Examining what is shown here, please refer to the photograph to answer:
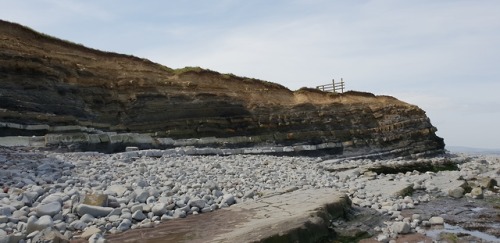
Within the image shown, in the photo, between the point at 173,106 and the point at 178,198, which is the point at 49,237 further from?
the point at 173,106

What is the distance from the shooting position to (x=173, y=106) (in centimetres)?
2069

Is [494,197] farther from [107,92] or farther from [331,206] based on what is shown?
[107,92]

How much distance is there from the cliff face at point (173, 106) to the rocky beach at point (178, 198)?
567 cm

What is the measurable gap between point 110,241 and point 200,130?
16.0 meters

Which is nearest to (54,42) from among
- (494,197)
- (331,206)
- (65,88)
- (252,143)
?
(65,88)

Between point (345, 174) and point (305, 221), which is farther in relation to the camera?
point (345, 174)

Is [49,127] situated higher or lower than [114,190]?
higher

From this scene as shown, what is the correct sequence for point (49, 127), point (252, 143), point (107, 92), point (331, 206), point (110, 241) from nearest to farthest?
1. point (110, 241)
2. point (331, 206)
3. point (49, 127)
4. point (107, 92)
5. point (252, 143)

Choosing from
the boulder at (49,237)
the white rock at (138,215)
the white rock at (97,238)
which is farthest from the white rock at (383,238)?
the boulder at (49,237)

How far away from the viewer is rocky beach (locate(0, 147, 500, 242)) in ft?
17.6

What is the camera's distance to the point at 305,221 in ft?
18.0

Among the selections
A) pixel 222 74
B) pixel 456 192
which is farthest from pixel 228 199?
pixel 222 74

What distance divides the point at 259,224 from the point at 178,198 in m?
2.12

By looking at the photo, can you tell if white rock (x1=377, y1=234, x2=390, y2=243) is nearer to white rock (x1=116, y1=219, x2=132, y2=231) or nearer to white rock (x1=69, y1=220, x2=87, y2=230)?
white rock (x1=116, y1=219, x2=132, y2=231)
